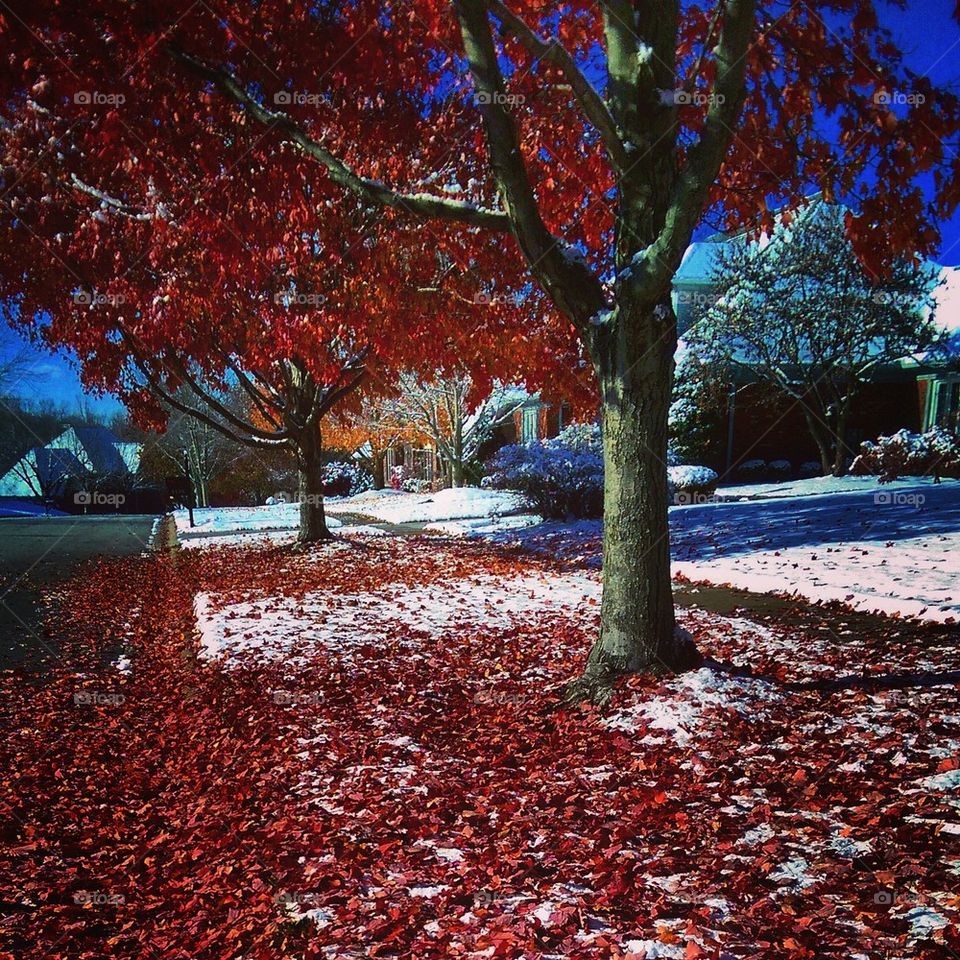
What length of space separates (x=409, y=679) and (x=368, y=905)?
3352mm

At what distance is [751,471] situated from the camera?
83.3ft

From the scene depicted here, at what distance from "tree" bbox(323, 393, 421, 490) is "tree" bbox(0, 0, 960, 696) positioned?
707 inches

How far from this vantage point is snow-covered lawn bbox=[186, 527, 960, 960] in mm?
3021

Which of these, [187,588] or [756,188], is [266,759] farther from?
[187,588]

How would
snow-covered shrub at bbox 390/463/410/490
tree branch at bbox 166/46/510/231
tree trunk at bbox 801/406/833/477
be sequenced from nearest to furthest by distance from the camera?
tree branch at bbox 166/46/510/231, tree trunk at bbox 801/406/833/477, snow-covered shrub at bbox 390/463/410/490

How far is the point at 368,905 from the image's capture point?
3344mm

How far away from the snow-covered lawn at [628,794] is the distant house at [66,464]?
4250cm

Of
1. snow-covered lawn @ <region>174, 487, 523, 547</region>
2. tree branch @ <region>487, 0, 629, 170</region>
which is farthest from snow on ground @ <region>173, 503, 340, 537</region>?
tree branch @ <region>487, 0, 629, 170</region>

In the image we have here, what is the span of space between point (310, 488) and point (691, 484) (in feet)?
32.9

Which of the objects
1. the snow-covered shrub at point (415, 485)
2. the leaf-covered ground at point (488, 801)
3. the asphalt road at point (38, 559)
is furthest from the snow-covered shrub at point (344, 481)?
the leaf-covered ground at point (488, 801)

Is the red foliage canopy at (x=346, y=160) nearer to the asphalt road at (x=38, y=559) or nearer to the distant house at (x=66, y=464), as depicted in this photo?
the asphalt road at (x=38, y=559)

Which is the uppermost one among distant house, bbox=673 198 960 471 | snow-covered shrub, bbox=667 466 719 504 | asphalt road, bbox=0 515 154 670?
distant house, bbox=673 198 960 471

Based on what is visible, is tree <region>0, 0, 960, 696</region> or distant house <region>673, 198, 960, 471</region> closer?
tree <region>0, 0, 960, 696</region>

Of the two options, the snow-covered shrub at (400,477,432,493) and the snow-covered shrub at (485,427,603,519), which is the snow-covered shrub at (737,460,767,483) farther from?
the snow-covered shrub at (400,477,432,493)
